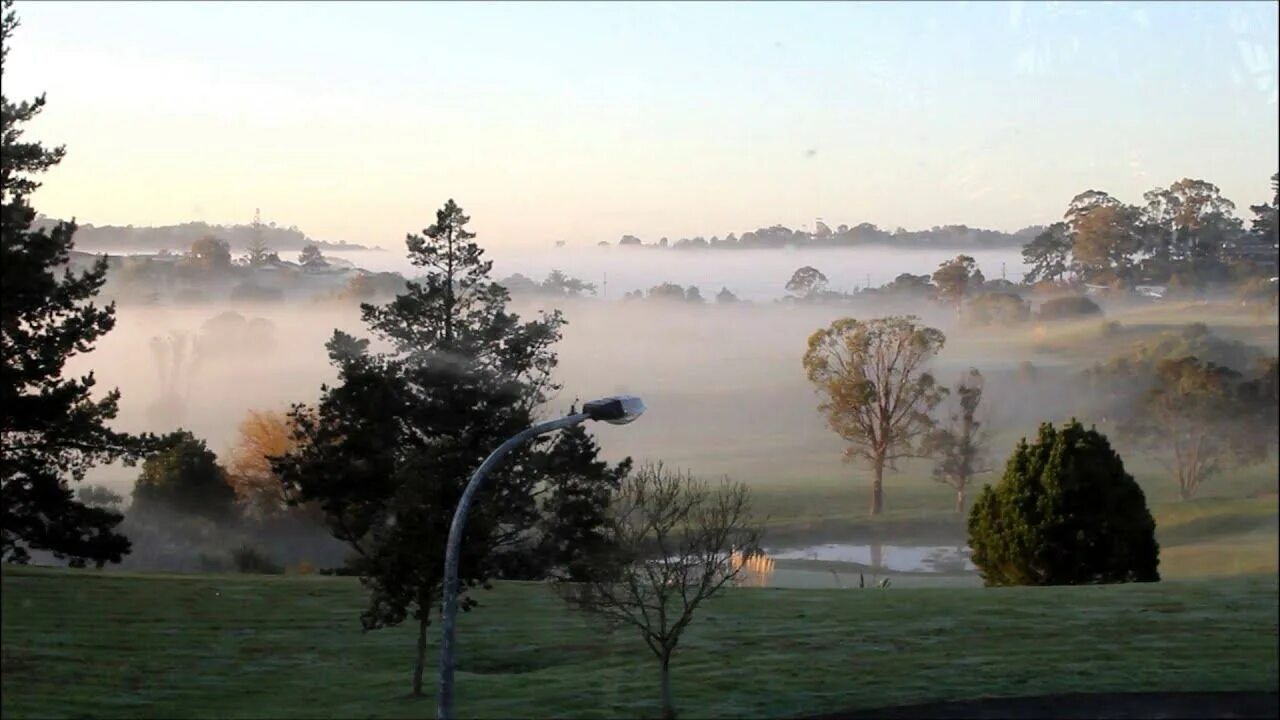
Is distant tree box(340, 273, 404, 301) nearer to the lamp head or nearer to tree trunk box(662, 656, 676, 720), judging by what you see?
tree trunk box(662, 656, 676, 720)

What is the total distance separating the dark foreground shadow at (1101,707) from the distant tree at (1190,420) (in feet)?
84.9

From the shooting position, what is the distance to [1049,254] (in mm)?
96125

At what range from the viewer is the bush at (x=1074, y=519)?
44.5m

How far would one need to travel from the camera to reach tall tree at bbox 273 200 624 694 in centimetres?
2838

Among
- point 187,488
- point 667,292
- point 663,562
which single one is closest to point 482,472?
point 663,562

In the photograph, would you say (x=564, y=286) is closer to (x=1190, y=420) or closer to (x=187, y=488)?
(x=187, y=488)

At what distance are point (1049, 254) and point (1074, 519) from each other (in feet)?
181

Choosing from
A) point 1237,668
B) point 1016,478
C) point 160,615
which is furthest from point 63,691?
point 1016,478

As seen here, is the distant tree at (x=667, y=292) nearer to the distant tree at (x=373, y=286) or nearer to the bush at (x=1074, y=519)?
the distant tree at (x=373, y=286)

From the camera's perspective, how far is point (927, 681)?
2894 cm

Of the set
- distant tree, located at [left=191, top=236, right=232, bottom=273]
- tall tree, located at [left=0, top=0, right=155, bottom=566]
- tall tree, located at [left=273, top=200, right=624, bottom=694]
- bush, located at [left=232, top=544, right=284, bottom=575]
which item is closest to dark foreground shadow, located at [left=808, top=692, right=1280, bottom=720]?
tall tree, located at [left=273, top=200, right=624, bottom=694]

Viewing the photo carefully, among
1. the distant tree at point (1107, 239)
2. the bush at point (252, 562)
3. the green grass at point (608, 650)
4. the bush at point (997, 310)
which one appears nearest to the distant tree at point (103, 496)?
the bush at point (252, 562)

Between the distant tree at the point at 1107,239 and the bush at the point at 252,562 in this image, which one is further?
the distant tree at the point at 1107,239

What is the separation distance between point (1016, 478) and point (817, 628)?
14.2 metres
